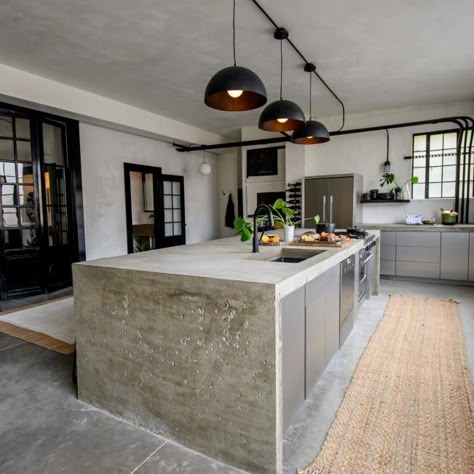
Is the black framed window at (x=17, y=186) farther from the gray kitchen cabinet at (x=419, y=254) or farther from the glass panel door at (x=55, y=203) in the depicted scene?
the gray kitchen cabinet at (x=419, y=254)

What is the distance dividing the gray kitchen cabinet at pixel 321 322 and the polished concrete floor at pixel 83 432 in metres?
0.18

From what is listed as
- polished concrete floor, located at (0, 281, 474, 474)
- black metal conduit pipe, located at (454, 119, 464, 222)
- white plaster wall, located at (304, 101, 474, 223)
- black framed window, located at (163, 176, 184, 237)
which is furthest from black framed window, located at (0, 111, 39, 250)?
black metal conduit pipe, located at (454, 119, 464, 222)

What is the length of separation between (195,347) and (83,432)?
0.90 metres

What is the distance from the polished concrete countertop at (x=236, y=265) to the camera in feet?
5.39

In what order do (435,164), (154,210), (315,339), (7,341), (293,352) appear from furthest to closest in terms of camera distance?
(154,210)
(435,164)
(7,341)
(315,339)
(293,352)

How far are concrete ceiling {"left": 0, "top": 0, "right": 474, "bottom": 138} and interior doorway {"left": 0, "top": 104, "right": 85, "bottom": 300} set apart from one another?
2.74 feet

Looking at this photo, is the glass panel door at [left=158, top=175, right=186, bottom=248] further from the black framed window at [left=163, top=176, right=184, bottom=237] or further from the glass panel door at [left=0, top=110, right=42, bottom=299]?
the glass panel door at [left=0, top=110, right=42, bottom=299]

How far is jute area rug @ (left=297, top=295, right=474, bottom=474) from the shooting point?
1.67 meters

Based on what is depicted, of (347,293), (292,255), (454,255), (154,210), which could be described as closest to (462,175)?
(454,255)

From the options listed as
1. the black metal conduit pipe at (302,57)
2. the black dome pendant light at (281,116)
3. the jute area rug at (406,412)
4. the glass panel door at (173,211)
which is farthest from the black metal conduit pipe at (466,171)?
the glass panel door at (173,211)

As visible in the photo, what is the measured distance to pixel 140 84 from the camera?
5.01m

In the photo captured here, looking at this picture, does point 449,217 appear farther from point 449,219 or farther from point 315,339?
point 315,339

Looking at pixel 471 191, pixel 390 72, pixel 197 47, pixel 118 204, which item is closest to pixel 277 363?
pixel 197 47

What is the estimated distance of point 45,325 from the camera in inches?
148
